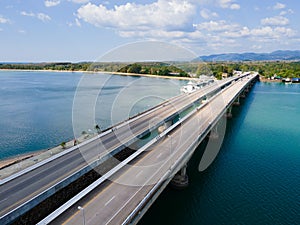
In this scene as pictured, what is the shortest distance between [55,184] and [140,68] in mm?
149660

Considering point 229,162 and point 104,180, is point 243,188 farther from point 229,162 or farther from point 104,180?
point 104,180

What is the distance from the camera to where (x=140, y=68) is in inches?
6407

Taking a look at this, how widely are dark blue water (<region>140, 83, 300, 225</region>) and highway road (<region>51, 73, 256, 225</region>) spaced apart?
3.39 m

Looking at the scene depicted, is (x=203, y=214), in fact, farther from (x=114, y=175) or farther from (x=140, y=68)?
(x=140, y=68)

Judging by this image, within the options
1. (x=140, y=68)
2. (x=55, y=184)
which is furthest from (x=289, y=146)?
(x=140, y=68)

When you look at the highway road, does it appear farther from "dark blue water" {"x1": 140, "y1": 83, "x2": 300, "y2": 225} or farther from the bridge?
"dark blue water" {"x1": 140, "y1": 83, "x2": 300, "y2": 225}

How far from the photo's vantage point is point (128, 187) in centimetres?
1806

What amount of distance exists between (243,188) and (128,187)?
13158 mm

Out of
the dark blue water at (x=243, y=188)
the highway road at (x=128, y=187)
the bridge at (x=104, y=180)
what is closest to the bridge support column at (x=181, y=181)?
the bridge at (x=104, y=180)

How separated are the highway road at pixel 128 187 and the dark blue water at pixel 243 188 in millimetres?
3391

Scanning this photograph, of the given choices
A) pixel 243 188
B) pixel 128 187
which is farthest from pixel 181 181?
pixel 128 187

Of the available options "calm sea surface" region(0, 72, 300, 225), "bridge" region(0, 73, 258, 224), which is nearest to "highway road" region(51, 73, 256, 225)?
"bridge" region(0, 73, 258, 224)

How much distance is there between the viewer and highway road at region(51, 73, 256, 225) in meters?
14.8

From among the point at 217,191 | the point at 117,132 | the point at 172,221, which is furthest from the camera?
the point at 117,132
